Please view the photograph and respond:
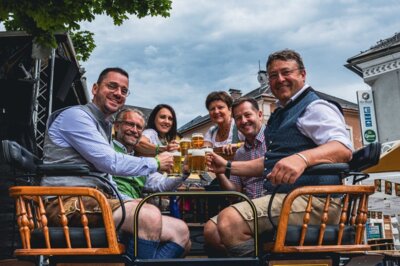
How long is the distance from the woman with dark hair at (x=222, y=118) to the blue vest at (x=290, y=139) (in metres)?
1.55

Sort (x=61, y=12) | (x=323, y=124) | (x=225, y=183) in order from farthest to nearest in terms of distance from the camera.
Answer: (x=61, y=12)
(x=225, y=183)
(x=323, y=124)

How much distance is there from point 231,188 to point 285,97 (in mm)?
985

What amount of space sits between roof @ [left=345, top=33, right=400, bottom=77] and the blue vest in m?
16.5

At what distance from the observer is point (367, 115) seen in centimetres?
1819

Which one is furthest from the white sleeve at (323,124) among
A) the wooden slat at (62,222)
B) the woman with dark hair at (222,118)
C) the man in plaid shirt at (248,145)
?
the woman with dark hair at (222,118)

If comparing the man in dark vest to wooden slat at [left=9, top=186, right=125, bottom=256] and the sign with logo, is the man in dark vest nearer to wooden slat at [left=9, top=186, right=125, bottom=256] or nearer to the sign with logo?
wooden slat at [left=9, top=186, right=125, bottom=256]

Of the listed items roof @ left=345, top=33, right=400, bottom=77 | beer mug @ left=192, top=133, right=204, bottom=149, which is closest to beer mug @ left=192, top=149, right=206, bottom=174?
beer mug @ left=192, top=133, right=204, bottom=149

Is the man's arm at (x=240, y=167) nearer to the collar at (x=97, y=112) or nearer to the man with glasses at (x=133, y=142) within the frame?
the man with glasses at (x=133, y=142)

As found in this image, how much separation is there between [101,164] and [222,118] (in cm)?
194

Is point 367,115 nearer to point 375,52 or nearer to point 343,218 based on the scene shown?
point 375,52

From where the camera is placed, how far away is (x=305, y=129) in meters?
2.70

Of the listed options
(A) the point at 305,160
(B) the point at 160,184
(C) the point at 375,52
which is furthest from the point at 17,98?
(C) the point at 375,52

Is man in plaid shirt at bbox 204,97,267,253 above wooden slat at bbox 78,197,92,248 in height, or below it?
above

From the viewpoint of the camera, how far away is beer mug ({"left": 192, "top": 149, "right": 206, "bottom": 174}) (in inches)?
122
